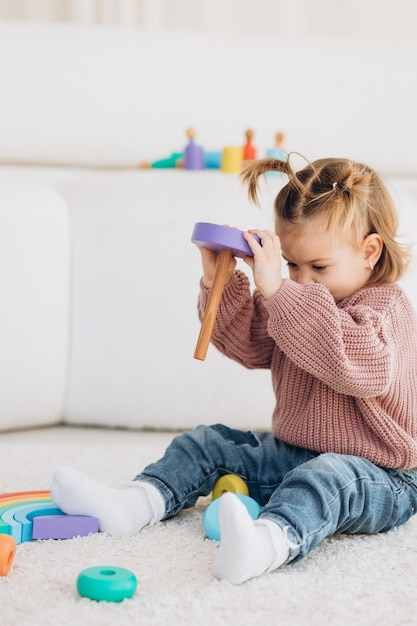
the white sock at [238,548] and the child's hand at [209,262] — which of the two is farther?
the child's hand at [209,262]

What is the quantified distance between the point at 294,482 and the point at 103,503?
21 cm

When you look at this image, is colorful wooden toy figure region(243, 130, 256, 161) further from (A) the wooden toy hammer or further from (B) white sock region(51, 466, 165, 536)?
(B) white sock region(51, 466, 165, 536)

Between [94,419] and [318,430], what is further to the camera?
[94,419]

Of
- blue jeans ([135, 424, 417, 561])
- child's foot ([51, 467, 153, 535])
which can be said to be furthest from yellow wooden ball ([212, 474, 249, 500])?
child's foot ([51, 467, 153, 535])

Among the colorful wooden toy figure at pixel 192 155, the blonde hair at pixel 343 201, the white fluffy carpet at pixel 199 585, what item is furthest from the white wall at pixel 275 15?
the white fluffy carpet at pixel 199 585

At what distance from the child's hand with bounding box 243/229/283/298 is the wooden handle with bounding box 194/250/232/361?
34mm

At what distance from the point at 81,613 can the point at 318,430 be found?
39 centimetres

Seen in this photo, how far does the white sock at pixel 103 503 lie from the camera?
37.1 inches

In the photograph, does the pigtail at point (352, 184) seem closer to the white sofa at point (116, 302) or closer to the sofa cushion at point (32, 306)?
the white sofa at point (116, 302)

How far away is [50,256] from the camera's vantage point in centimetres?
143

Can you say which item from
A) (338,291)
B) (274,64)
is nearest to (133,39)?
(274,64)

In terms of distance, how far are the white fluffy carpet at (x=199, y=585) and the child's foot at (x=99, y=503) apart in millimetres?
16

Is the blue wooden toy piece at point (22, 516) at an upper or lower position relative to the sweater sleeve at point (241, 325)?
lower

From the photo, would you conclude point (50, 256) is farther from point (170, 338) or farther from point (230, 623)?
point (230, 623)
